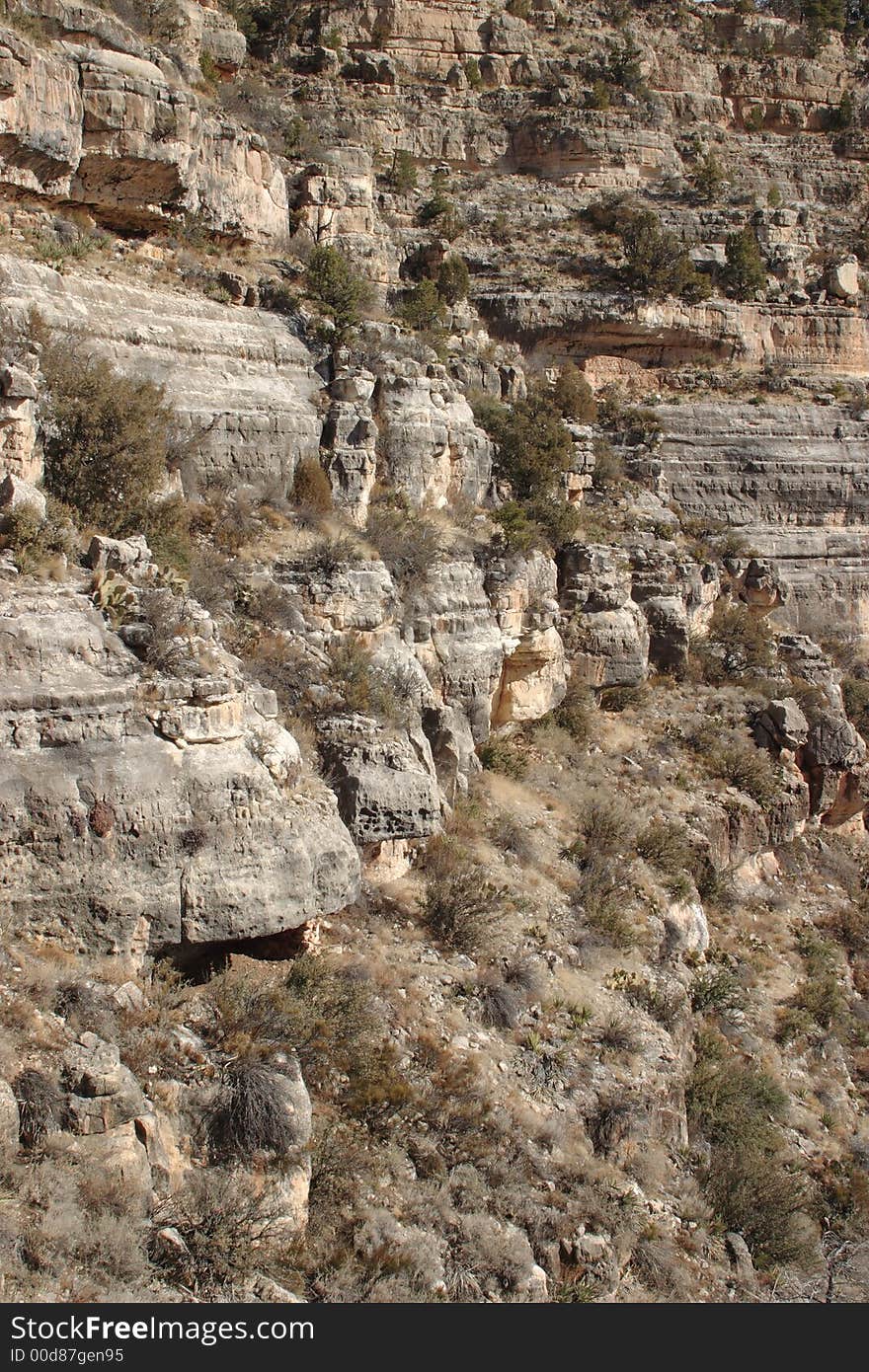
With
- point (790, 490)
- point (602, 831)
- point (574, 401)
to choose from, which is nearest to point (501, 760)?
point (602, 831)

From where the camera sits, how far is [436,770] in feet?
38.8

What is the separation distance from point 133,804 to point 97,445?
429 centimetres

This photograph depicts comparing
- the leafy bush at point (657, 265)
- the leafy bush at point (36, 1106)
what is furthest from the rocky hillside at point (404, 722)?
the leafy bush at point (657, 265)

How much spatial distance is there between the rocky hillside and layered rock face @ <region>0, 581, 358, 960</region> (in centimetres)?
3

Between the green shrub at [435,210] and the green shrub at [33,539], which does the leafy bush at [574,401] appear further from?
the green shrub at [33,539]

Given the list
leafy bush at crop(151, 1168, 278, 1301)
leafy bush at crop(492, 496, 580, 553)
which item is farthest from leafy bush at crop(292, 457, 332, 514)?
leafy bush at crop(151, 1168, 278, 1301)

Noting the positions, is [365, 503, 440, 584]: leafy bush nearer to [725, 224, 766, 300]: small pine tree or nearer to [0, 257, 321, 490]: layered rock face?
[0, 257, 321, 490]: layered rock face

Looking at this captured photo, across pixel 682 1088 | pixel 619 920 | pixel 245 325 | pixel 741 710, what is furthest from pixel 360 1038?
pixel 741 710

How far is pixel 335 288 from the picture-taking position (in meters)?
15.3

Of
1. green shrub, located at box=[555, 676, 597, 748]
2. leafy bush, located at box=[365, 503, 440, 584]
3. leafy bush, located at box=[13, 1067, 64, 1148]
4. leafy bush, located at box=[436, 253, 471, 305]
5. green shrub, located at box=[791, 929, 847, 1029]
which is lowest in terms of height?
green shrub, located at box=[791, 929, 847, 1029]

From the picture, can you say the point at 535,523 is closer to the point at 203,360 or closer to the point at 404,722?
the point at 203,360

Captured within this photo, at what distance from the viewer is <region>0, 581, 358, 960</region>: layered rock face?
252 inches

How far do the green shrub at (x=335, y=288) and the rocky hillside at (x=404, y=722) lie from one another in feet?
0.35

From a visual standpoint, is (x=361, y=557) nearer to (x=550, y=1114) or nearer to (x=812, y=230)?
(x=550, y=1114)
